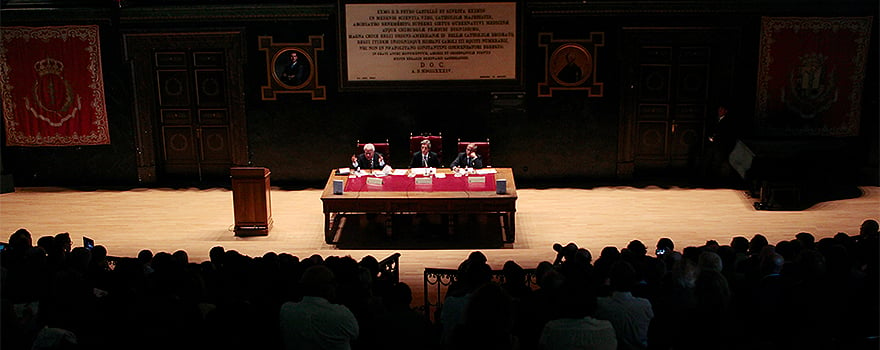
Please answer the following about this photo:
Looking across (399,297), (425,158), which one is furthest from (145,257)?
(425,158)

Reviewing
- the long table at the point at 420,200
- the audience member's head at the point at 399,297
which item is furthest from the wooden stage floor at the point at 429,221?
the audience member's head at the point at 399,297

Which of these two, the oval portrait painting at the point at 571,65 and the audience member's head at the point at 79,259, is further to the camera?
the oval portrait painting at the point at 571,65

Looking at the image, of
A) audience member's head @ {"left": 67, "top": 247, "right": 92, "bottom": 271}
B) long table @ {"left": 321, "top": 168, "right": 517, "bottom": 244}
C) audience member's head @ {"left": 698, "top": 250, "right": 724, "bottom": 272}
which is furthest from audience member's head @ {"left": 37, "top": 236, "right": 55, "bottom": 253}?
audience member's head @ {"left": 698, "top": 250, "right": 724, "bottom": 272}

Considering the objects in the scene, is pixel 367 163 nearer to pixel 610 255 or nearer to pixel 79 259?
pixel 79 259

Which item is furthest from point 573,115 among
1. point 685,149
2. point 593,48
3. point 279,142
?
point 279,142

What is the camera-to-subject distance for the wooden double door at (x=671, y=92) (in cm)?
1017

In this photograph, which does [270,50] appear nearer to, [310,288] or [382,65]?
[382,65]

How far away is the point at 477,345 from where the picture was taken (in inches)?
118

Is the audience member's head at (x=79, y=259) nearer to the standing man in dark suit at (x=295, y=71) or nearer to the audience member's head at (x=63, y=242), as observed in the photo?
the audience member's head at (x=63, y=242)

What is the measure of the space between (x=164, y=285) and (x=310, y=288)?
908 millimetres

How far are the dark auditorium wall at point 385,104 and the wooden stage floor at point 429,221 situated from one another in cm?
55

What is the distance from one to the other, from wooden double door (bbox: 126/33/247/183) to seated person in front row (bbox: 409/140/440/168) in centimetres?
283

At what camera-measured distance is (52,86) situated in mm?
10484

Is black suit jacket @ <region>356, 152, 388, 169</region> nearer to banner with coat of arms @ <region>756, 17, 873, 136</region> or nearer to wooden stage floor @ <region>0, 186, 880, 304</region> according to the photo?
wooden stage floor @ <region>0, 186, 880, 304</region>
